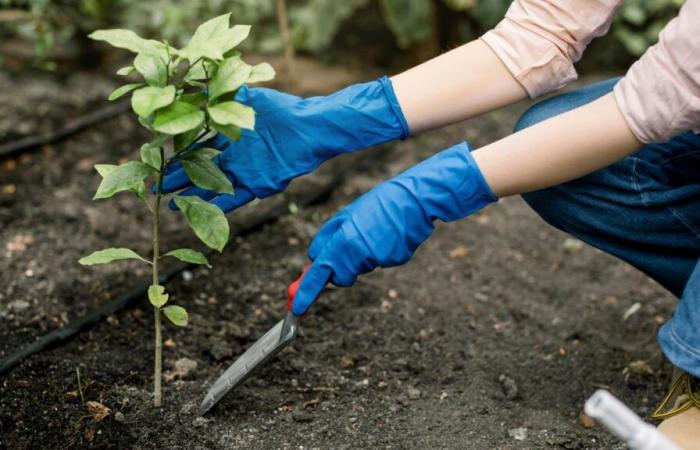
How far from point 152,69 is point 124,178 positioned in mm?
189

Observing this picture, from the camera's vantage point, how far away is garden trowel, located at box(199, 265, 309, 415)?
57.7 inches

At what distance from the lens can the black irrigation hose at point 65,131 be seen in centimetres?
260

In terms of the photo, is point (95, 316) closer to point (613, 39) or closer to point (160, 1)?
point (160, 1)

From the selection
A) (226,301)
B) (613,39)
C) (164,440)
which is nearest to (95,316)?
(226,301)

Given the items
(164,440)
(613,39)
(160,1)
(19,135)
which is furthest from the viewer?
(613,39)

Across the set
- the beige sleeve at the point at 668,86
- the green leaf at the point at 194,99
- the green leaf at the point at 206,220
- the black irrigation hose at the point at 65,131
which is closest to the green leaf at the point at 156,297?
the green leaf at the point at 206,220

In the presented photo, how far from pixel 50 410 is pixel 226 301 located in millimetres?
547

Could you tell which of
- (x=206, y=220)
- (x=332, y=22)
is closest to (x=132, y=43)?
(x=206, y=220)

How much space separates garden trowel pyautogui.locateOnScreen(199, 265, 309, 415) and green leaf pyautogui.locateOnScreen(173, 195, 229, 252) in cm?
17

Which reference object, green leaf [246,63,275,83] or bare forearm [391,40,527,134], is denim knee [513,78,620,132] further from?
green leaf [246,63,275,83]

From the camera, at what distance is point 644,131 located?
51.6 inches

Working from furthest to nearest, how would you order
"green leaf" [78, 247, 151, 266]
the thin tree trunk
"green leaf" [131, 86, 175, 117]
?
1. the thin tree trunk
2. "green leaf" [78, 247, 151, 266]
3. "green leaf" [131, 86, 175, 117]

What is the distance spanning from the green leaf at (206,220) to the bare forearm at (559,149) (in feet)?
1.48

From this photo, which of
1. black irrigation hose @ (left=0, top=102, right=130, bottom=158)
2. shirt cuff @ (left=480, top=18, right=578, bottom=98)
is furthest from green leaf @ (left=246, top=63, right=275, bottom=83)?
black irrigation hose @ (left=0, top=102, right=130, bottom=158)
